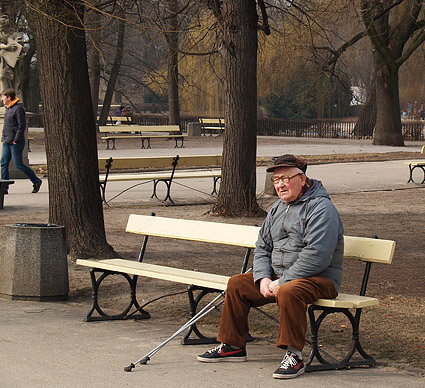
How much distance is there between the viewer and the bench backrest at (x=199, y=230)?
242 inches

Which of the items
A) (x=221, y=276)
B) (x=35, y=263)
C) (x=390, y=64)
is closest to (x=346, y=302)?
(x=221, y=276)

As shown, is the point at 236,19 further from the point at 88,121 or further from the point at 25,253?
the point at 25,253

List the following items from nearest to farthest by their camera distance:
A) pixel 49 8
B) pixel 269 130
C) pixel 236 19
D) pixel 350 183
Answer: pixel 49 8 → pixel 236 19 → pixel 350 183 → pixel 269 130

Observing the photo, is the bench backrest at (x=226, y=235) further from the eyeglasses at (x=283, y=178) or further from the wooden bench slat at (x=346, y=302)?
the eyeglasses at (x=283, y=178)

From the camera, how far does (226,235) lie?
6297 mm

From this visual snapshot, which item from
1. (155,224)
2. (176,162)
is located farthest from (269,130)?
(155,224)

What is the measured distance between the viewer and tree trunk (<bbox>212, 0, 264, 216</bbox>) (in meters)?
11.8

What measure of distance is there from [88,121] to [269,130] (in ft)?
118

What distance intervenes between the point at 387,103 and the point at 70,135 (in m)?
24.2

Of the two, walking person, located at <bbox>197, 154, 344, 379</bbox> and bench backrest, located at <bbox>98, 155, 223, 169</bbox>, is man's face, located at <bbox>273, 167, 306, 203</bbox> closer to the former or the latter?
walking person, located at <bbox>197, 154, 344, 379</bbox>

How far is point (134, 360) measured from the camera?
521cm

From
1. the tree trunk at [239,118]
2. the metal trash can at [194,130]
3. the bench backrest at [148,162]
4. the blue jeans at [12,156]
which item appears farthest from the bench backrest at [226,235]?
the metal trash can at [194,130]

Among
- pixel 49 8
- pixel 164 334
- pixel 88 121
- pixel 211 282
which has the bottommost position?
pixel 164 334

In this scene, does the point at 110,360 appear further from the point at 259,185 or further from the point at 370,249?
the point at 259,185
